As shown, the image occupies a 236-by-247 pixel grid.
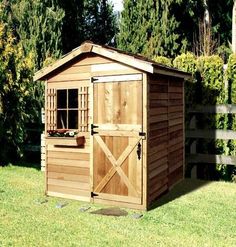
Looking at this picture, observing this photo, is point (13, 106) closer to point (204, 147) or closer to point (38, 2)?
point (204, 147)

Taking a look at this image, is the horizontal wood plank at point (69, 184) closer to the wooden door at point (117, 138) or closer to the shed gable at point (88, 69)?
the wooden door at point (117, 138)

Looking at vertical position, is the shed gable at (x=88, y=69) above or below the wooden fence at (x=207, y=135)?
above

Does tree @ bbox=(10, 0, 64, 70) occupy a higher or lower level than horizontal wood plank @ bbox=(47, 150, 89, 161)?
higher

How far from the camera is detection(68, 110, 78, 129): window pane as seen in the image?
786cm

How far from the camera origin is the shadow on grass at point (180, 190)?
7437 mm

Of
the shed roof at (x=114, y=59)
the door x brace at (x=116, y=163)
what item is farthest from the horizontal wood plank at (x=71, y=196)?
the shed roof at (x=114, y=59)

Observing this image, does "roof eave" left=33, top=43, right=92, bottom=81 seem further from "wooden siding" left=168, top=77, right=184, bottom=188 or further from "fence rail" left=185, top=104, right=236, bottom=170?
"fence rail" left=185, top=104, right=236, bottom=170

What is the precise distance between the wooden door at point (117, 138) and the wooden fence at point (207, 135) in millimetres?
3322

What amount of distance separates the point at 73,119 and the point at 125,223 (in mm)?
2813

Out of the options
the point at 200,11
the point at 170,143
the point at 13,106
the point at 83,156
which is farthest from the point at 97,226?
the point at 200,11

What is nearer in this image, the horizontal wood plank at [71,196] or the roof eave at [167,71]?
the roof eave at [167,71]

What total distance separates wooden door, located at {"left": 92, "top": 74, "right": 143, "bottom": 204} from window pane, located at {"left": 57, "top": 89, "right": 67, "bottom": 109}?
0.92 meters

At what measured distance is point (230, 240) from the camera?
5.40 m

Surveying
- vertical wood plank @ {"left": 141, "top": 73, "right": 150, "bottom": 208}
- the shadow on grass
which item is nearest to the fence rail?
the shadow on grass
